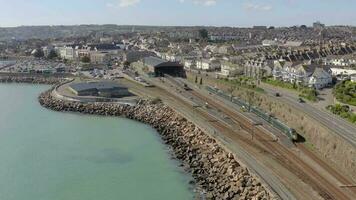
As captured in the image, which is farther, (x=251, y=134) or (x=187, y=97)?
(x=187, y=97)

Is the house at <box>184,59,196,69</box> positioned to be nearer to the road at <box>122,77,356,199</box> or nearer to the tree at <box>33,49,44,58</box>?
the road at <box>122,77,356,199</box>

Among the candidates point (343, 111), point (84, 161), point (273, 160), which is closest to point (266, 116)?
point (343, 111)

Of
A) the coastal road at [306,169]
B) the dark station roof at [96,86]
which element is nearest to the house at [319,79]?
the coastal road at [306,169]

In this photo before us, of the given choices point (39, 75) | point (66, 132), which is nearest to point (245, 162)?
point (66, 132)

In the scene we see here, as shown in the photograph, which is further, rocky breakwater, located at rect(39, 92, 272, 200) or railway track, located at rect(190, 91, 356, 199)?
rocky breakwater, located at rect(39, 92, 272, 200)

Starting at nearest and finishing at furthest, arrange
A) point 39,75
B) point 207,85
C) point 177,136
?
point 177,136 → point 207,85 → point 39,75

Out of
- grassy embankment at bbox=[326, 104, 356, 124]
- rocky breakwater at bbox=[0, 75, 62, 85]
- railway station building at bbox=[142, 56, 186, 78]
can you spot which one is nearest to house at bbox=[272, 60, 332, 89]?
grassy embankment at bbox=[326, 104, 356, 124]

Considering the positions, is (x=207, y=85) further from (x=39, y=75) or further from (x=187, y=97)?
(x=39, y=75)
